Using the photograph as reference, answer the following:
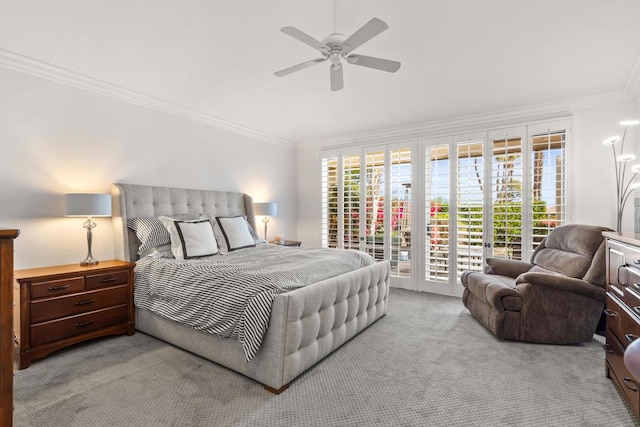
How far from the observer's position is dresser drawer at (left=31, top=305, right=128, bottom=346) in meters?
2.54

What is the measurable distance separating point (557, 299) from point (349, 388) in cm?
209

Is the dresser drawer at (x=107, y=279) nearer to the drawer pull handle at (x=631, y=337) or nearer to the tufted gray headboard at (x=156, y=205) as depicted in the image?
the tufted gray headboard at (x=156, y=205)

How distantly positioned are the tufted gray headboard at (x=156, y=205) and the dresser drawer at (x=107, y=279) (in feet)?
1.17

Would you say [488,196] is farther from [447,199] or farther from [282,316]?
[282,316]

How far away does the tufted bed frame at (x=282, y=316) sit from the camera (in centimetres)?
212

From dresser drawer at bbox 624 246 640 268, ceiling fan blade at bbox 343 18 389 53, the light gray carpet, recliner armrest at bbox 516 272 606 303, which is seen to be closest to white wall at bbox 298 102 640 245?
recliner armrest at bbox 516 272 606 303

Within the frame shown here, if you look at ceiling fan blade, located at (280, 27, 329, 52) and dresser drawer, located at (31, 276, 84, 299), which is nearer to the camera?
ceiling fan blade, located at (280, 27, 329, 52)

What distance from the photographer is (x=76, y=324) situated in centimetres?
274

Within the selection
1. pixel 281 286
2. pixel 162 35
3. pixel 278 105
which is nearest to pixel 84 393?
pixel 281 286

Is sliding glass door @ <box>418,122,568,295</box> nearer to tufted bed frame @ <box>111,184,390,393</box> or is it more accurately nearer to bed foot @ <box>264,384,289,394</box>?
tufted bed frame @ <box>111,184,390,393</box>

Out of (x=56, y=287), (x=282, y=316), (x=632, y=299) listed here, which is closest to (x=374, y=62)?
(x=282, y=316)

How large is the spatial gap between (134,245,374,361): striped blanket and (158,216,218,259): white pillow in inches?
4.4

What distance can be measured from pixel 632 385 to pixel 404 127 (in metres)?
3.97

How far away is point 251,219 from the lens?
5.01 meters
